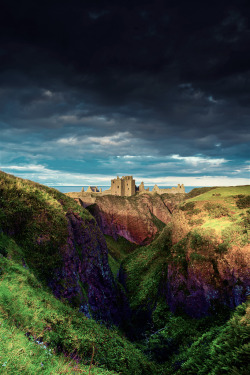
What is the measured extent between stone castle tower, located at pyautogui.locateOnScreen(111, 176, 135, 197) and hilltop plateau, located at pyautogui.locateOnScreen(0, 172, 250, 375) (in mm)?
63999

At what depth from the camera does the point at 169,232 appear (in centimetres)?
3591

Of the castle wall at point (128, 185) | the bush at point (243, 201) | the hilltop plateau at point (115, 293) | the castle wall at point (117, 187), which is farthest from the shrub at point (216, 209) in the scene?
the castle wall at point (128, 185)

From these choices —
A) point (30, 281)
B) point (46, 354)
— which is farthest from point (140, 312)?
point (46, 354)

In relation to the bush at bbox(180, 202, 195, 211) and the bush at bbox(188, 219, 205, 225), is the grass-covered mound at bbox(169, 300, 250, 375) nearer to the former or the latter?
the bush at bbox(188, 219, 205, 225)

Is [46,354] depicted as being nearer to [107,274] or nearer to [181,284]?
[107,274]

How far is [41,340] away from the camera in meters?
7.16

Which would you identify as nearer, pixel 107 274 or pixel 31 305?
pixel 31 305

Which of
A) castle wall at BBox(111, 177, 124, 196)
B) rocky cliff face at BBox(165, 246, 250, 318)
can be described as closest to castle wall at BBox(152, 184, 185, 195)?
castle wall at BBox(111, 177, 124, 196)

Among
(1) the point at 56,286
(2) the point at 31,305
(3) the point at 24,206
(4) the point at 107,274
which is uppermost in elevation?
(3) the point at 24,206

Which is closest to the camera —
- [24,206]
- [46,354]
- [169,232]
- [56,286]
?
[46,354]

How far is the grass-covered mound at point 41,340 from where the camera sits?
504 cm

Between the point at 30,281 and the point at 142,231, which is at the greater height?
the point at 30,281

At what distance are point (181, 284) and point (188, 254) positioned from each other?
11.8 feet

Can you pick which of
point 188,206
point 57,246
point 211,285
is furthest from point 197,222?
point 57,246
